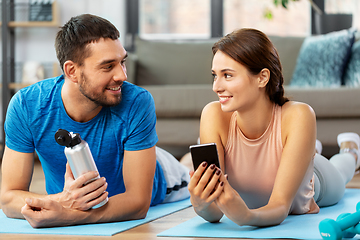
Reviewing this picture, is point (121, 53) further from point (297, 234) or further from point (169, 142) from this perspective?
point (169, 142)

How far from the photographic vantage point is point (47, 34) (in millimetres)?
3910

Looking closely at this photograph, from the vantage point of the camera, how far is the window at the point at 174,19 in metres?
3.98

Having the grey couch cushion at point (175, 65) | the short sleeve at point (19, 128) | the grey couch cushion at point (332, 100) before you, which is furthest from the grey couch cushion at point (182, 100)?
the short sleeve at point (19, 128)

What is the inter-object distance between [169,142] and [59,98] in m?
1.51

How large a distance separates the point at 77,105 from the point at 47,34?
2816 millimetres

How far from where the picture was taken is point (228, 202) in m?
1.03

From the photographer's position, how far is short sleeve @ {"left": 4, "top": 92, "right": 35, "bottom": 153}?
4.31ft

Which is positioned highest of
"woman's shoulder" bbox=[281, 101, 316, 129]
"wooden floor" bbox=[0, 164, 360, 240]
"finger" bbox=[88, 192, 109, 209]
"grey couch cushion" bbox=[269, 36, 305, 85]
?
"grey couch cushion" bbox=[269, 36, 305, 85]

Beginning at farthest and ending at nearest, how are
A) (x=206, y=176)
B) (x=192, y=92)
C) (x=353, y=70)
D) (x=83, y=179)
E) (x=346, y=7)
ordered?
(x=346, y=7) → (x=353, y=70) → (x=192, y=92) → (x=83, y=179) → (x=206, y=176)

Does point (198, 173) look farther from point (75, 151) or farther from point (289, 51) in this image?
point (289, 51)

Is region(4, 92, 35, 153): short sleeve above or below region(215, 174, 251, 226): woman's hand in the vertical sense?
above

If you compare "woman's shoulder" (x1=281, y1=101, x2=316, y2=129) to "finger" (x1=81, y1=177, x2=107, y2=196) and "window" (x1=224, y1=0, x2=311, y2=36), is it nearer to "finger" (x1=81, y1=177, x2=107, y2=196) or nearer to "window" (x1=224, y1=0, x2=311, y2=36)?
"finger" (x1=81, y1=177, x2=107, y2=196)

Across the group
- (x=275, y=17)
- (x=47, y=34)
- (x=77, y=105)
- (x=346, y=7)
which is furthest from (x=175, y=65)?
(x=77, y=105)

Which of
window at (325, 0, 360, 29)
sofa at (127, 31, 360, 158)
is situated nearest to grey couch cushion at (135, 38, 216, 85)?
sofa at (127, 31, 360, 158)
